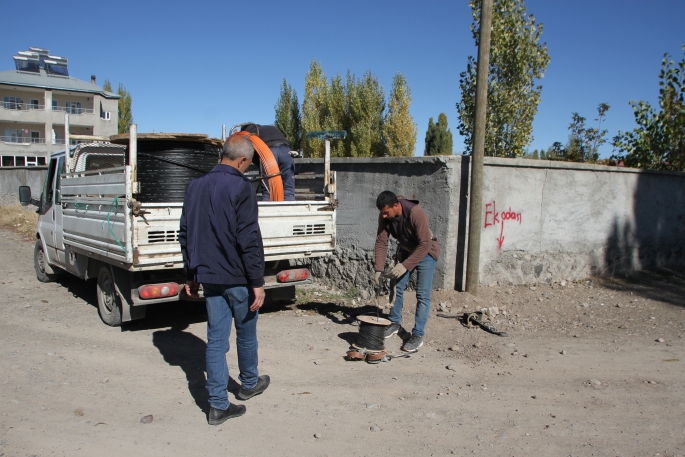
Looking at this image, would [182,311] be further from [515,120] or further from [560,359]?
[515,120]

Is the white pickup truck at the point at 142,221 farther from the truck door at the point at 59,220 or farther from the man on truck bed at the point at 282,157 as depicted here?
the man on truck bed at the point at 282,157

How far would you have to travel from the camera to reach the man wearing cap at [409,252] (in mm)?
5180

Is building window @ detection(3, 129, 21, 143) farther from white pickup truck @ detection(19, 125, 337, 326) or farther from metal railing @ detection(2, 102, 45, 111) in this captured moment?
white pickup truck @ detection(19, 125, 337, 326)

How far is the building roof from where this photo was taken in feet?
148

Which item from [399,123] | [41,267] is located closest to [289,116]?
[399,123]

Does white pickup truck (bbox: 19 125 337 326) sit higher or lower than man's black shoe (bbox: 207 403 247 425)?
higher

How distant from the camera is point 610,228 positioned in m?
9.08

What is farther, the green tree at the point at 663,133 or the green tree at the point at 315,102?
the green tree at the point at 315,102

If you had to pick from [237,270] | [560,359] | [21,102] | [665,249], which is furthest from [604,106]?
[21,102]

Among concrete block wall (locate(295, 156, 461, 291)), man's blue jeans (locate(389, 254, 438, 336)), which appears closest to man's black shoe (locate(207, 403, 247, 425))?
man's blue jeans (locate(389, 254, 438, 336))

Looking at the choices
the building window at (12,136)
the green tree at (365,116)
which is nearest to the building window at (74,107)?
the building window at (12,136)

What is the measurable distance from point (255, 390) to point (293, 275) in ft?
7.57

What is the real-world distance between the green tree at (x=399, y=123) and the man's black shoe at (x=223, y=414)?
79.7ft

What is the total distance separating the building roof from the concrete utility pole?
45384 millimetres
